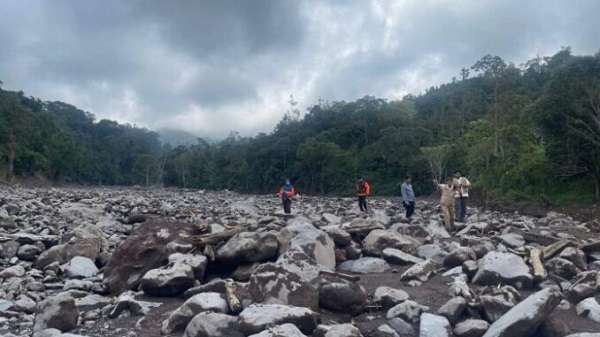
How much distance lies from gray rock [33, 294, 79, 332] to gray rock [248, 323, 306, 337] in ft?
7.97

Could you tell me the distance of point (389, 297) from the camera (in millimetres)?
6523

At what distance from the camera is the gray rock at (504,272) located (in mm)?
7000

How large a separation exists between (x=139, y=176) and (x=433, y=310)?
98.0m

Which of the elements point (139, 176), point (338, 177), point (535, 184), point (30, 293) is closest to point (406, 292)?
point (30, 293)

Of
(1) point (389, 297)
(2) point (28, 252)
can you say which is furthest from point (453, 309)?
(2) point (28, 252)

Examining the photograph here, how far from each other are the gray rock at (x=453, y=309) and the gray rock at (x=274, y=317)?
1.40 meters

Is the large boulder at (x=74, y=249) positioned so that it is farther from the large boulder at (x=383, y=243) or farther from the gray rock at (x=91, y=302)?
the large boulder at (x=383, y=243)

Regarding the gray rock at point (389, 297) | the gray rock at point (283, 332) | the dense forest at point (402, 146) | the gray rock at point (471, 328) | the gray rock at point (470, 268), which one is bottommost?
the gray rock at point (471, 328)

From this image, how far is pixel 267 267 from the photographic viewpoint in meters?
6.52

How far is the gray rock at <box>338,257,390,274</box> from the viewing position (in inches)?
333

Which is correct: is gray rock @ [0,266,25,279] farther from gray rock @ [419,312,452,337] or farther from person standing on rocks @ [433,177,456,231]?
person standing on rocks @ [433,177,456,231]

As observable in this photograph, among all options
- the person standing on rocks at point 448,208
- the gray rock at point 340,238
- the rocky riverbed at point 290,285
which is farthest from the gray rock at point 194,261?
the person standing on rocks at point 448,208

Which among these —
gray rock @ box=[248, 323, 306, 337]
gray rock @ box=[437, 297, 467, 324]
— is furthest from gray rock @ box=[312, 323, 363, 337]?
gray rock @ box=[437, 297, 467, 324]

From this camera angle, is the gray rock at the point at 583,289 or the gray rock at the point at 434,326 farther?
the gray rock at the point at 583,289
